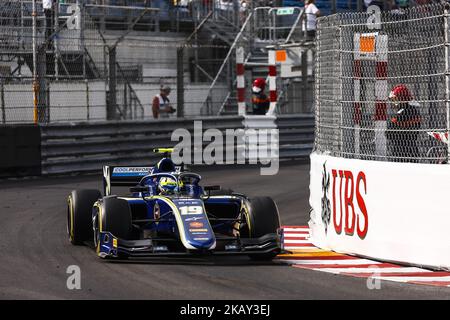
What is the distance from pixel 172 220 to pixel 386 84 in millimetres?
2512

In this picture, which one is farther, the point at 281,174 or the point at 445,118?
the point at 281,174

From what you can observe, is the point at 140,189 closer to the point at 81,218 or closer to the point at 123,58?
the point at 81,218

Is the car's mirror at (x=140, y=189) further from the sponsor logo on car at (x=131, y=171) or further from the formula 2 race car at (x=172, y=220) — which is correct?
the sponsor logo on car at (x=131, y=171)

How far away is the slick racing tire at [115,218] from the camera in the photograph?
10445mm

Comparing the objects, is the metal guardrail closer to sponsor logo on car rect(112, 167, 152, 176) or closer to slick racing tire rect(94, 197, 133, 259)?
sponsor logo on car rect(112, 167, 152, 176)

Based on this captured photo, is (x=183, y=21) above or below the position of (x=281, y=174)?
above

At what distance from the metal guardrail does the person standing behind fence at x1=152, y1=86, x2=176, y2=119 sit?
105cm

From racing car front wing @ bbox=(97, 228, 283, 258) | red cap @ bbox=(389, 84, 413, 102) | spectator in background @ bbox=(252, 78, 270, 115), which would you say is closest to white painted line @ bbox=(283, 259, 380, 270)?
racing car front wing @ bbox=(97, 228, 283, 258)

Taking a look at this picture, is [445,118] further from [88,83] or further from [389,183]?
[88,83]

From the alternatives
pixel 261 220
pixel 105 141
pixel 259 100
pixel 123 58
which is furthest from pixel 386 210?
pixel 259 100

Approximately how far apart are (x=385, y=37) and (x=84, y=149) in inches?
427

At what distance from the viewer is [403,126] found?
1052 centimetres

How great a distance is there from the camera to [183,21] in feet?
93.9

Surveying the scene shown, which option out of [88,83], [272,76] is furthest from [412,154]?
[272,76]
